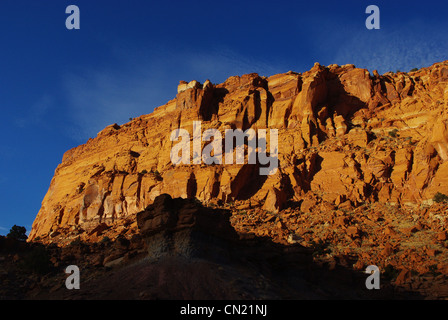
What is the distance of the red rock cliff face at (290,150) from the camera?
4409cm

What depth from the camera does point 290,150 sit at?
52594 millimetres

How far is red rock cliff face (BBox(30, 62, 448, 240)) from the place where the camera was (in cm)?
4409
